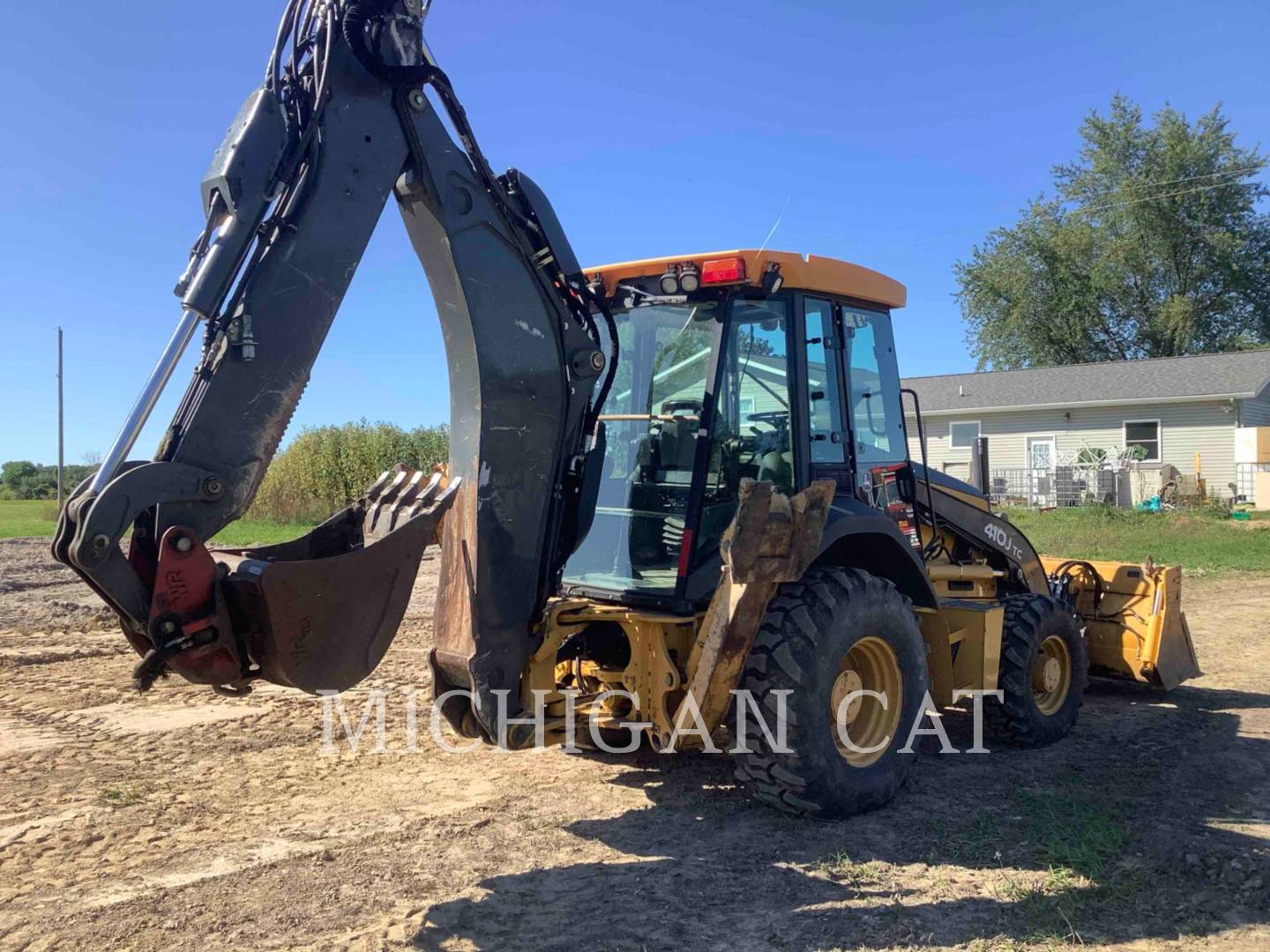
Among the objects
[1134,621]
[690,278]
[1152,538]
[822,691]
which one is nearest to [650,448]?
[690,278]

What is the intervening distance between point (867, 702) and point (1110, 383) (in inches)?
991

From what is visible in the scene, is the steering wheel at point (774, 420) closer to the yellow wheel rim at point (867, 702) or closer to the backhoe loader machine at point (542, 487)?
the backhoe loader machine at point (542, 487)

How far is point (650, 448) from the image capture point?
16.9ft

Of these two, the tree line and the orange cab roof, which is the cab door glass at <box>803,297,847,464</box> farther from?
the tree line

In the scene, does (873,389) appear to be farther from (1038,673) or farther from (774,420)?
(1038,673)

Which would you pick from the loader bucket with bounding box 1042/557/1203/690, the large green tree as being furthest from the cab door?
the large green tree

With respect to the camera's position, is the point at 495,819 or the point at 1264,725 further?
the point at 1264,725

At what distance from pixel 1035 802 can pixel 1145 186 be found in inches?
1625

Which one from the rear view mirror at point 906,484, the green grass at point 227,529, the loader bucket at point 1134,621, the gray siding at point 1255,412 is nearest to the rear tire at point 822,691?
the rear view mirror at point 906,484

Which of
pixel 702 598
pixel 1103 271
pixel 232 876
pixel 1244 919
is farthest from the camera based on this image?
pixel 1103 271

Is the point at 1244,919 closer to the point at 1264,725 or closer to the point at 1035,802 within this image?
the point at 1035,802

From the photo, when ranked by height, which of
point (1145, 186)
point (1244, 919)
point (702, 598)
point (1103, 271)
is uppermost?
point (1145, 186)

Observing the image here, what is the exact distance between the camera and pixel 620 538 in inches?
202

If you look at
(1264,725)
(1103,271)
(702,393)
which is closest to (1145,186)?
(1103,271)
